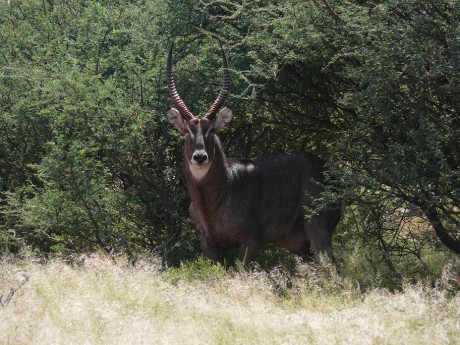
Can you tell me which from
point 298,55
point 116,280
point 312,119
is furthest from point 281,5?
point 116,280

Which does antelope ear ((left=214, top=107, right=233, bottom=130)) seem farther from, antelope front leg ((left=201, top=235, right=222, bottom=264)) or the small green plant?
the small green plant

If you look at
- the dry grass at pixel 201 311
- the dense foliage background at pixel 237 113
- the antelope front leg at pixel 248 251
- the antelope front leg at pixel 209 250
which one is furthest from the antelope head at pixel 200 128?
the dry grass at pixel 201 311

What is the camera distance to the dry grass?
22.9ft

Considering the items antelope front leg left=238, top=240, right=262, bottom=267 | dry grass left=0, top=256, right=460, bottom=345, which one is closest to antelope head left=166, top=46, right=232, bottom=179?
antelope front leg left=238, top=240, right=262, bottom=267

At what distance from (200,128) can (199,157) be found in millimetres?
386

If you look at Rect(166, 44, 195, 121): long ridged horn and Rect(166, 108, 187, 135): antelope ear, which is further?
Rect(166, 44, 195, 121): long ridged horn

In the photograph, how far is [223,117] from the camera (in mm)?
10695

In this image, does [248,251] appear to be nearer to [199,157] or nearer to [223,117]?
[199,157]

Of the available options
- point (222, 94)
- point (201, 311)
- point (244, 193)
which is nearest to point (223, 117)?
point (222, 94)

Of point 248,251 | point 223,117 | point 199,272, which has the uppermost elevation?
point 223,117

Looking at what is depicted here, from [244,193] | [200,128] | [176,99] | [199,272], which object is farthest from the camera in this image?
[244,193]

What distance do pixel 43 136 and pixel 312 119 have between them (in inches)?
164

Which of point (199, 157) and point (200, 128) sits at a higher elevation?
point (200, 128)

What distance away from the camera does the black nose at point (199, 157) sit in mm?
10295
